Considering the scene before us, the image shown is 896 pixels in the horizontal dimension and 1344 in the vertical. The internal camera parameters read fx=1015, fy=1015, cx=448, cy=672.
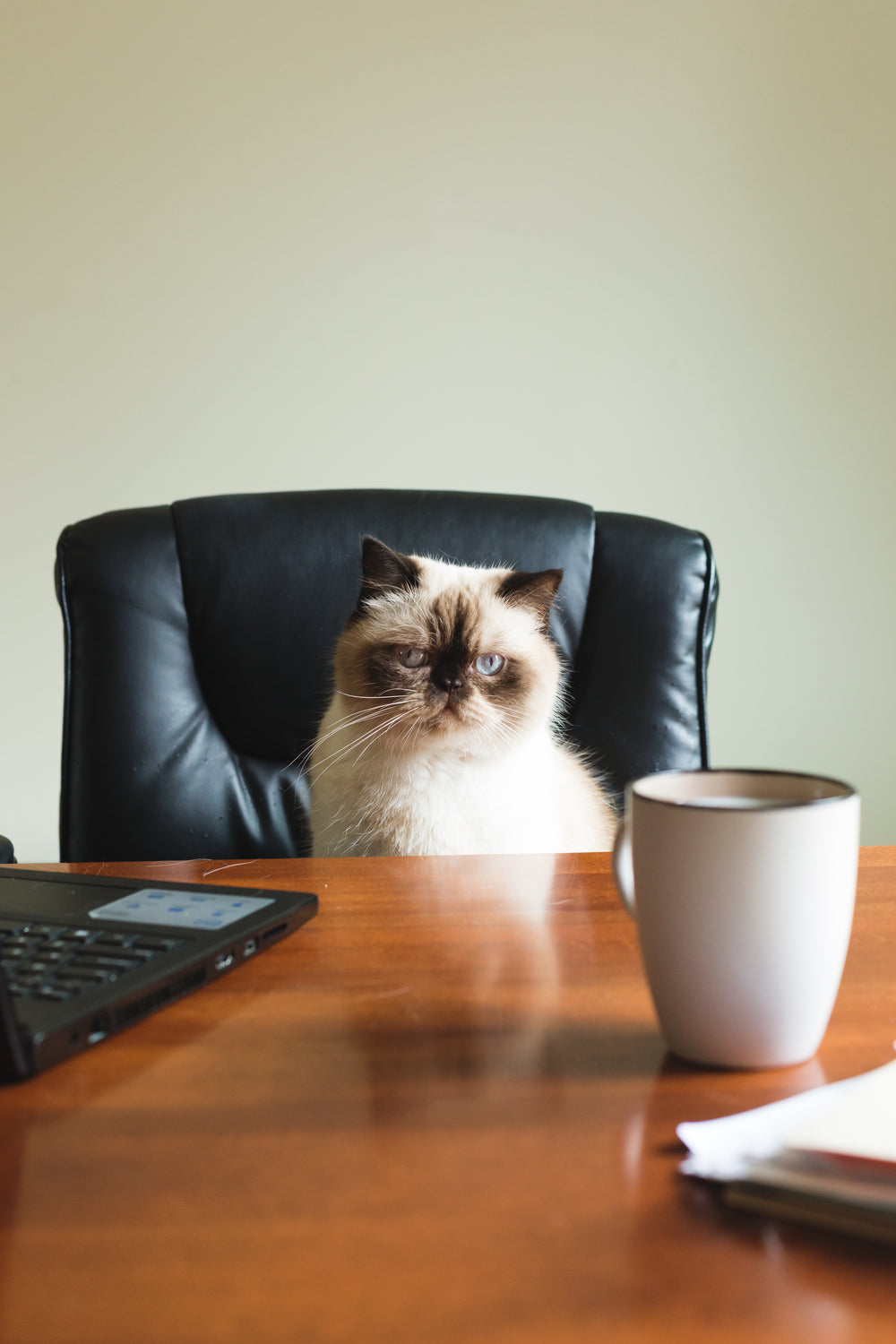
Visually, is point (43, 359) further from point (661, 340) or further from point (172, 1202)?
point (172, 1202)

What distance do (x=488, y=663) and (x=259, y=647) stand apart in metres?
0.39

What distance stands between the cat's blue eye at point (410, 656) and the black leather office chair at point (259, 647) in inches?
10.1

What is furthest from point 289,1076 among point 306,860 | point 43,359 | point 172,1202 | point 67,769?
point 43,359

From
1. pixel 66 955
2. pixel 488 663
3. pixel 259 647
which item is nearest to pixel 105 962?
pixel 66 955

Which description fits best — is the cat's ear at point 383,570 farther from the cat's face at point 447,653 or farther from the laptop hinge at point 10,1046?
the laptop hinge at point 10,1046

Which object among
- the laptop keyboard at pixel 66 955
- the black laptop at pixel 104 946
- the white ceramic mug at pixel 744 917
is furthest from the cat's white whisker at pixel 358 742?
the white ceramic mug at pixel 744 917

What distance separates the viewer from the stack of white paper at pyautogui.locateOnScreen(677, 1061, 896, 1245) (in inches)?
13.1

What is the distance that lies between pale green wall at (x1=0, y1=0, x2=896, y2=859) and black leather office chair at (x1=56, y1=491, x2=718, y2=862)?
0.80m

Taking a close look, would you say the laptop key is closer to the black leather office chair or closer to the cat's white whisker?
the cat's white whisker

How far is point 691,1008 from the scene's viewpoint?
18.1 inches

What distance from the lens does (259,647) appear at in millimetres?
1482

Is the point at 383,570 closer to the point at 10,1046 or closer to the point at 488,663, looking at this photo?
the point at 488,663

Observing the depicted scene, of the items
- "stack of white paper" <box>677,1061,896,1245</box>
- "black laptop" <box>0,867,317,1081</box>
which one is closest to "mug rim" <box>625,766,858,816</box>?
"stack of white paper" <box>677,1061,896,1245</box>

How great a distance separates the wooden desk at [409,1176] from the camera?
1.01ft
